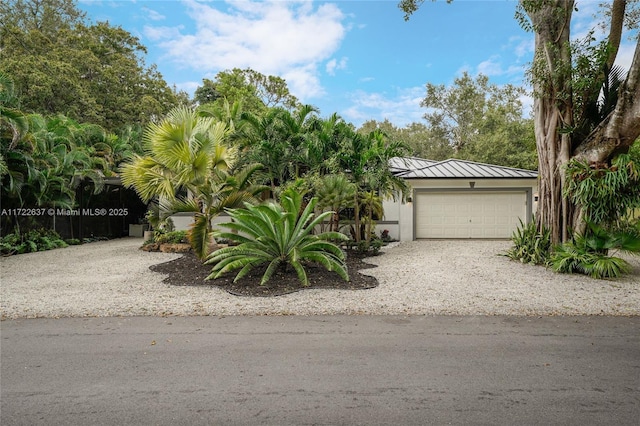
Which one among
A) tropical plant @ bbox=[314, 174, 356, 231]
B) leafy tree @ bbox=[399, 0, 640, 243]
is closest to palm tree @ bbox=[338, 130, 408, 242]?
tropical plant @ bbox=[314, 174, 356, 231]

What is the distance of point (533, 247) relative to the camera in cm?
950

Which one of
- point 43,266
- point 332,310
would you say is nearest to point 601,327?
point 332,310

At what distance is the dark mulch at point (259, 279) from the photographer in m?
6.67

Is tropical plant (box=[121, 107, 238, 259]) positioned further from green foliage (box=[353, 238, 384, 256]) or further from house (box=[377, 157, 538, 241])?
house (box=[377, 157, 538, 241])

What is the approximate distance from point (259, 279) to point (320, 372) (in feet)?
13.2

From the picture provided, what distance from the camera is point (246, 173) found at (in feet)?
31.0

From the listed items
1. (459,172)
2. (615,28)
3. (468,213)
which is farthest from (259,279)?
(459,172)

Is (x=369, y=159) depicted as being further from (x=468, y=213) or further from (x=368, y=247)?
(x=468, y=213)

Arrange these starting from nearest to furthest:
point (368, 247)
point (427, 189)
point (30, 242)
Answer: point (368, 247)
point (30, 242)
point (427, 189)

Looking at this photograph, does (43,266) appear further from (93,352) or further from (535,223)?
(535,223)

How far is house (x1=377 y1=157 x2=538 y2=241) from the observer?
14633 mm

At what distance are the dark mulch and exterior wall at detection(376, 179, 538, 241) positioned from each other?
6521 millimetres

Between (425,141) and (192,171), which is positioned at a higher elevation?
(425,141)

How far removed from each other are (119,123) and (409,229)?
18.9 meters
